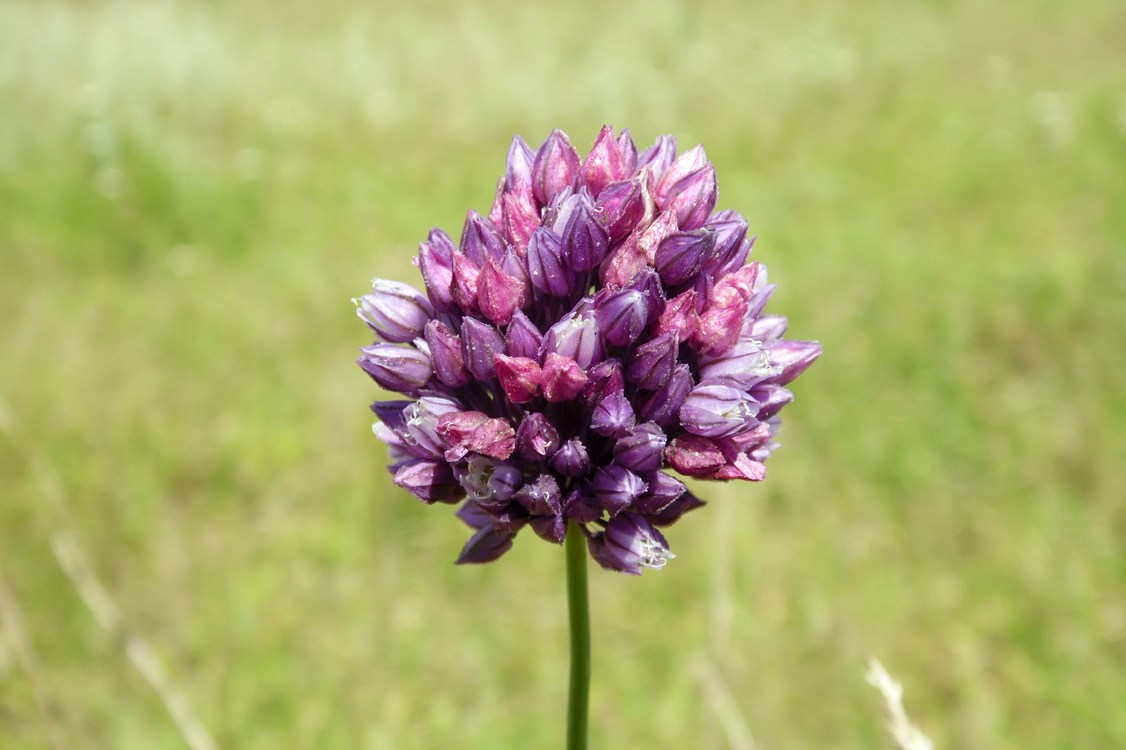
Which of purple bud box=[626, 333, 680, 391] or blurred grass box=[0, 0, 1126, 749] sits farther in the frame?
blurred grass box=[0, 0, 1126, 749]

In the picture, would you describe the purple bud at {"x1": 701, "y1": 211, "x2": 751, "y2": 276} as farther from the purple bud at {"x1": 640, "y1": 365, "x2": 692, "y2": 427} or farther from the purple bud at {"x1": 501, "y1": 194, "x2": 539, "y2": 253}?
the purple bud at {"x1": 501, "y1": 194, "x2": 539, "y2": 253}

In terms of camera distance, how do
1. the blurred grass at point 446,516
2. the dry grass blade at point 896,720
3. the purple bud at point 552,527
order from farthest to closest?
the blurred grass at point 446,516 → the purple bud at point 552,527 → the dry grass blade at point 896,720

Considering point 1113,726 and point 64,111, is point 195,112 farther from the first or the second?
point 1113,726

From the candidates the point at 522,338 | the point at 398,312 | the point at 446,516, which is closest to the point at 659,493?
the point at 522,338

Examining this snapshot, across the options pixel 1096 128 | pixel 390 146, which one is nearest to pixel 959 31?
pixel 1096 128

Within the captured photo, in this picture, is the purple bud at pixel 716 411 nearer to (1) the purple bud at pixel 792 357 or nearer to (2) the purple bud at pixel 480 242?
(1) the purple bud at pixel 792 357

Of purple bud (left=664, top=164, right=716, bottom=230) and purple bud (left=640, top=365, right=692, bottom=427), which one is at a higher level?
purple bud (left=664, top=164, right=716, bottom=230)

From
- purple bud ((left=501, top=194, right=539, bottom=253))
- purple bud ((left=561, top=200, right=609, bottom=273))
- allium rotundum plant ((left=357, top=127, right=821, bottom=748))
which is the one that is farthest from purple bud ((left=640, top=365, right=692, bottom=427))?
purple bud ((left=501, top=194, right=539, bottom=253))

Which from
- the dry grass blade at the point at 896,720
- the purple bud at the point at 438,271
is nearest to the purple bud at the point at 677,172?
the purple bud at the point at 438,271
